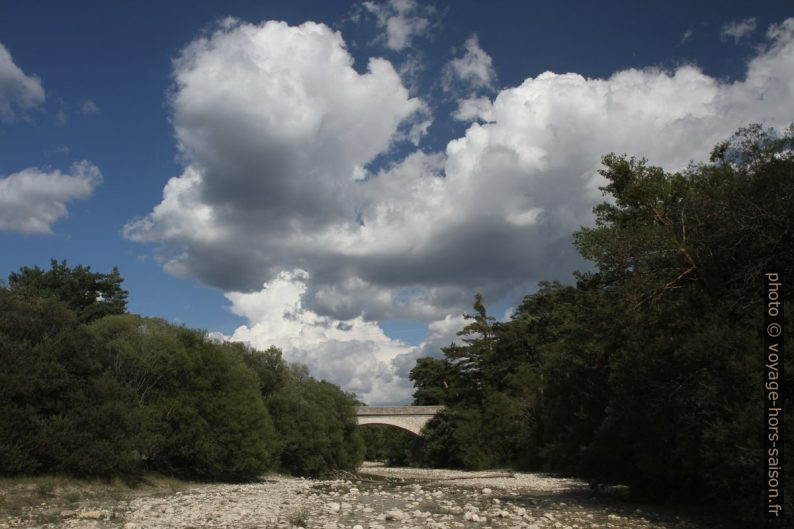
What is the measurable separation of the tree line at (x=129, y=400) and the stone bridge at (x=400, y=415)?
22584mm

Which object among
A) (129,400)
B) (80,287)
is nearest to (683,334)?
(129,400)

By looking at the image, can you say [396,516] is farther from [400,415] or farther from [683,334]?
[400,415]

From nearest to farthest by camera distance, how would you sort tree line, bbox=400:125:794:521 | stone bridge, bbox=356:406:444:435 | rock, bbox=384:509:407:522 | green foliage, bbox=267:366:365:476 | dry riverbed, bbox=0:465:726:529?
tree line, bbox=400:125:794:521 < dry riverbed, bbox=0:465:726:529 < rock, bbox=384:509:407:522 < green foliage, bbox=267:366:365:476 < stone bridge, bbox=356:406:444:435

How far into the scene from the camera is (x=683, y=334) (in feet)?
58.1

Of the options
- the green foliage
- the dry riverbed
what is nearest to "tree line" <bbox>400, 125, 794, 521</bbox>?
the dry riverbed

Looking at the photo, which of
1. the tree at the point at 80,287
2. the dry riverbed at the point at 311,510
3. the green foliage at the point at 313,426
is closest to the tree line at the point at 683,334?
the dry riverbed at the point at 311,510

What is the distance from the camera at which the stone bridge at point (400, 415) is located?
7562 centimetres

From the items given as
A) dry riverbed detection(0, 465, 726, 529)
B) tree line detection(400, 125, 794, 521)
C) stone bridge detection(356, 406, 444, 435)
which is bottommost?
dry riverbed detection(0, 465, 726, 529)

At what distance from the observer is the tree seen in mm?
54312

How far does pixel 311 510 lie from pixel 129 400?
15.2 metres

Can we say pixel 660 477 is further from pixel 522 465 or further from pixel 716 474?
pixel 522 465

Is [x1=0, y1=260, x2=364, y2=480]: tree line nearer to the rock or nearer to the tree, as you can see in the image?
the tree

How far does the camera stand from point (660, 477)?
2155 cm

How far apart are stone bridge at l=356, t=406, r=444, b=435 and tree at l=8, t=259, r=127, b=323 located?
3249 centimetres
